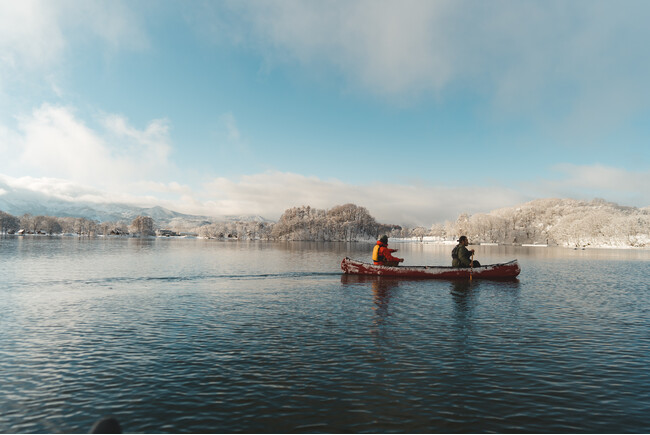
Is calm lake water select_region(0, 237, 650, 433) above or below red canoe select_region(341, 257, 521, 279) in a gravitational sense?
below

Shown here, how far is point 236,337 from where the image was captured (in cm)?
1830

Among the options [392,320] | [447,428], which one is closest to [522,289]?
[392,320]

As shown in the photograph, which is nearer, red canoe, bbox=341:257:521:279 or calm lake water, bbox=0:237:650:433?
calm lake water, bbox=0:237:650:433

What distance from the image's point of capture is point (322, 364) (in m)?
14.4

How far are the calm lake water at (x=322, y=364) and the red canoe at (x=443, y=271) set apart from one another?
1139cm

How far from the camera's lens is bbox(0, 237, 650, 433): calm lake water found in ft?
34.2

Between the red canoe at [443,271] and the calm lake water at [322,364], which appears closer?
the calm lake water at [322,364]

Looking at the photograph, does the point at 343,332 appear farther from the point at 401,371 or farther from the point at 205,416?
the point at 205,416

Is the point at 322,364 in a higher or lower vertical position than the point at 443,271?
lower

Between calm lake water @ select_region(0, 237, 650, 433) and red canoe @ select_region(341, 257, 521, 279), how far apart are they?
11.4 meters

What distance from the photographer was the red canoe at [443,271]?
40.9m

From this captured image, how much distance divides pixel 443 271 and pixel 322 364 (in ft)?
96.9

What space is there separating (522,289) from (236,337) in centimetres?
2922

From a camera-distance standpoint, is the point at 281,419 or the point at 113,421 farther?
the point at 281,419
